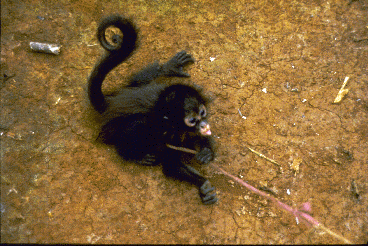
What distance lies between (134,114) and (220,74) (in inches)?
50.1

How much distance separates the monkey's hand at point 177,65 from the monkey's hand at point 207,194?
1457 mm

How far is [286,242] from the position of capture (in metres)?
Answer: 2.92

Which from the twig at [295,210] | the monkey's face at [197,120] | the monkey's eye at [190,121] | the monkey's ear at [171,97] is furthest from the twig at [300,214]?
the monkey's ear at [171,97]

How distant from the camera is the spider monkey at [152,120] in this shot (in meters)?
2.88

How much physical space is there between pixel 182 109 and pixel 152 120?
0.43m

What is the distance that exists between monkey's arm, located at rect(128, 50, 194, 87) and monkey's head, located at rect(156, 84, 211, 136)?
0.57 metres

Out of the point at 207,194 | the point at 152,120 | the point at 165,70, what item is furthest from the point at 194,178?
the point at 165,70

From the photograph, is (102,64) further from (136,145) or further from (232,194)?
(232,194)

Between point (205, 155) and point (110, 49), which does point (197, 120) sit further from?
point (110, 49)

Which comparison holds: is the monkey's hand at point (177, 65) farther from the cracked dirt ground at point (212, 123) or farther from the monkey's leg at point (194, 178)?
the monkey's leg at point (194, 178)

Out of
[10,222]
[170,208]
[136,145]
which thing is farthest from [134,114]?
[10,222]

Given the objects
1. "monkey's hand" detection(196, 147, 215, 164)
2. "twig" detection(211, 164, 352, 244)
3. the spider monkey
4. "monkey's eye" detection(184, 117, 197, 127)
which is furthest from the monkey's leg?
"monkey's eye" detection(184, 117, 197, 127)

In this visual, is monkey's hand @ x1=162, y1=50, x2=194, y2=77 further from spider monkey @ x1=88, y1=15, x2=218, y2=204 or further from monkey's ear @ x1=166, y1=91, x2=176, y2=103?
monkey's ear @ x1=166, y1=91, x2=176, y2=103

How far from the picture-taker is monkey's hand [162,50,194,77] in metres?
3.59
